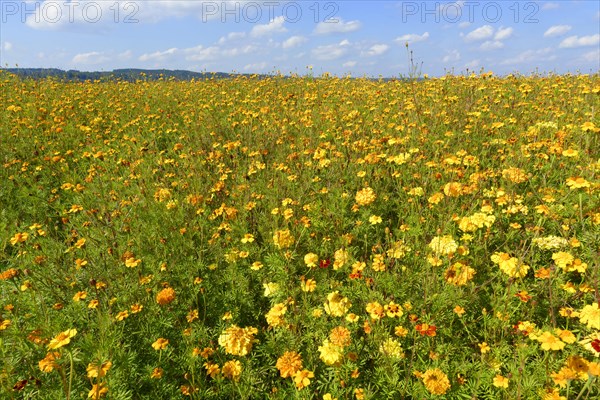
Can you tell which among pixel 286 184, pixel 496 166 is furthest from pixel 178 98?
pixel 496 166

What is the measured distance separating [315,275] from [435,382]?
4.25 feet

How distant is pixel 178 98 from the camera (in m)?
8.84

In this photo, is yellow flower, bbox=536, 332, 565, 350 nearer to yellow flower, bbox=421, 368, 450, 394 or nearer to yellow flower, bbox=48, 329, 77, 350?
yellow flower, bbox=421, 368, 450, 394

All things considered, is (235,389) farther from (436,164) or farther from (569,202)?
(569,202)

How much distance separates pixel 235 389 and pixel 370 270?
4.33 ft

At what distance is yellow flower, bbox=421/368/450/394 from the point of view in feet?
5.77

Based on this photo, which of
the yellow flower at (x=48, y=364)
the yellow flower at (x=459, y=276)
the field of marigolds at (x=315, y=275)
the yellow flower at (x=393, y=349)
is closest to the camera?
the yellow flower at (x=48, y=364)

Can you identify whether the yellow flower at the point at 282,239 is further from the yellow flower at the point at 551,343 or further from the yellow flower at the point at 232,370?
the yellow flower at the point at 551,343

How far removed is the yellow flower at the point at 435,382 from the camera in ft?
5.77

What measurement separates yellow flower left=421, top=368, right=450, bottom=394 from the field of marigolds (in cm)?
1

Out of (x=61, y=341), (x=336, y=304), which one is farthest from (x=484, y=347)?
(x=61, y=341)

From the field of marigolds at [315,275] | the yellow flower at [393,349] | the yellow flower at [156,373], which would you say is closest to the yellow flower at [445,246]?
the field of marigolds at [315,275]

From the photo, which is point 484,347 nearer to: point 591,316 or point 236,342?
point 591,316

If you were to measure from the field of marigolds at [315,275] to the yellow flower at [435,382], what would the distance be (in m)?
0.01
